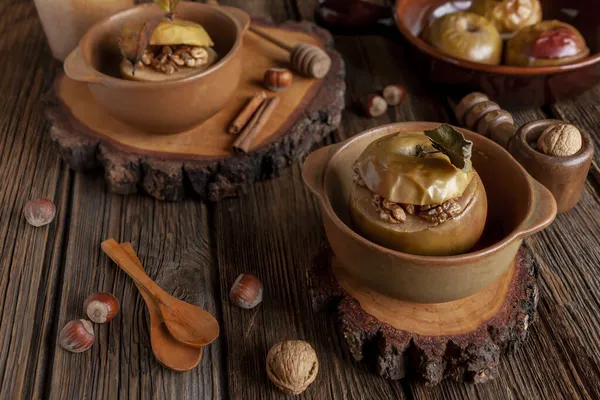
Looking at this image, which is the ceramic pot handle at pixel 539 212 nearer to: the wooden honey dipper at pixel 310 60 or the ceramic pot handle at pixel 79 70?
the wooden honey dipper at pixel 310 60

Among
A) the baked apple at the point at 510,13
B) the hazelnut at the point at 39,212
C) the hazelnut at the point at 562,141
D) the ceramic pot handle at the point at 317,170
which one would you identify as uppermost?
the ceramic pot handle at the point at 317,170

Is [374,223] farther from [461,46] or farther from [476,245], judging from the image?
[461,46]

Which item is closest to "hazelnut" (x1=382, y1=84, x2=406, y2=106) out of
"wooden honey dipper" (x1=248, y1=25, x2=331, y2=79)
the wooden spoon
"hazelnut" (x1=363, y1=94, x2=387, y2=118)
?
"hazelnut" (x1=363, y1=94, x2=387, y2=118)

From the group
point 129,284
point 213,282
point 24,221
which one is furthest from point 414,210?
point 24,221

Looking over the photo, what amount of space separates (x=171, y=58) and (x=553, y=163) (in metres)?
0.68

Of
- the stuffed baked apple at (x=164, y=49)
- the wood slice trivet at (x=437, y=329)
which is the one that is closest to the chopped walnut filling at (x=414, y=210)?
the wood slice trivet at (x=437, y=329)

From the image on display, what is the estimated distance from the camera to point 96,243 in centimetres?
116

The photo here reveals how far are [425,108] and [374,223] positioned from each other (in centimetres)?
63

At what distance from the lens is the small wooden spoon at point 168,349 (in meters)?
0.96

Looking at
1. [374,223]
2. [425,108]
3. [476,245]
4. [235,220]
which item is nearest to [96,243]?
[235,220]

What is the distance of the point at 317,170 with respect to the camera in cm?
97

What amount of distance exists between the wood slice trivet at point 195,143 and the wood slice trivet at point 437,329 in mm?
342

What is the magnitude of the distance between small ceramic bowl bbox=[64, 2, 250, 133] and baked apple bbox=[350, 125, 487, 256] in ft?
1.28

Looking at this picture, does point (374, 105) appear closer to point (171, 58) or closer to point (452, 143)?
point (171, 58)
